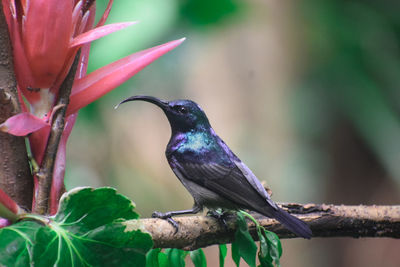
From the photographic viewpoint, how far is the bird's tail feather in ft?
3.23

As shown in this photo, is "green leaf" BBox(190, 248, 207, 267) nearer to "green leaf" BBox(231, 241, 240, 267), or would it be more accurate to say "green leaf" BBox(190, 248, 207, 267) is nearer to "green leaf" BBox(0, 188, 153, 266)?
"green leaf" BBox(231, 241, 240, 267)

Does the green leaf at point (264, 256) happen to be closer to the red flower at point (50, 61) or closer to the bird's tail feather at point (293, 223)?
the bird's tail feather at point (293, 223)

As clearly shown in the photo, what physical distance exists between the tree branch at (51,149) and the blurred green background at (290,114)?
2.18 m

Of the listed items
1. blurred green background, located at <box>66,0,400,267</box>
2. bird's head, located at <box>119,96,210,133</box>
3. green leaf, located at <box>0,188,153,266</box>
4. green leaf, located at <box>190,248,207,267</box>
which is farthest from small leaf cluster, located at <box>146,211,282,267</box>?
blurred green background, located at <box>66,0,400,267</box>

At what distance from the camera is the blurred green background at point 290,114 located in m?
3.06

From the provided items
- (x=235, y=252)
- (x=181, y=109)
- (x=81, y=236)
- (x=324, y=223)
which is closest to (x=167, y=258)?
(x=235, y=252)

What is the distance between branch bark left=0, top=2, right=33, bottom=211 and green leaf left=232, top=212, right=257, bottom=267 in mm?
366

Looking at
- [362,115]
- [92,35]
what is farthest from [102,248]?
[362,115]

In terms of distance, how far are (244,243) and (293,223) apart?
138mm

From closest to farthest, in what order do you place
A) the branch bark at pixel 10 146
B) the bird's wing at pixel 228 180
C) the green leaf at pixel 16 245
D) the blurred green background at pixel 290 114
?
the green leaf at pixel 16 245
the branch bark at pixel 10 146
the bird's wing at pixel 228 180
the blurred green background at pixel 290 114

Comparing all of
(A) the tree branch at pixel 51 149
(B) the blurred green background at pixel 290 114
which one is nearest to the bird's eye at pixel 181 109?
(A) the tree branch at pixel 51 149

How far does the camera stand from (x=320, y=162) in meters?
3.27

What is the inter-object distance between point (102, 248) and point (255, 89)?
8.82 ft

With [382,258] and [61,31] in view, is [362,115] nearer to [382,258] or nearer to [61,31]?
A: [382,258]
